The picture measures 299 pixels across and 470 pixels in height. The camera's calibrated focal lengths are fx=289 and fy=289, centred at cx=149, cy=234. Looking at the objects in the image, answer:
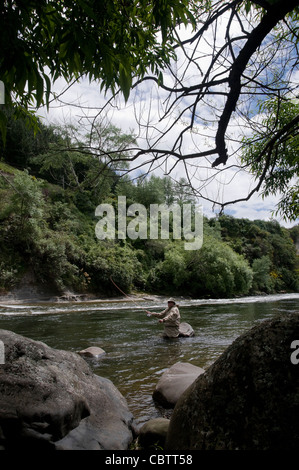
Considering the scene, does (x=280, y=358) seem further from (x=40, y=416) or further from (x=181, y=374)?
(x=181, y=374)

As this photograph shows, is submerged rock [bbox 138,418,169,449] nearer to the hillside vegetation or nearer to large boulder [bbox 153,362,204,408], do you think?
large boulder [bbox 153,362,204,408]

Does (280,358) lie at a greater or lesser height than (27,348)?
greater

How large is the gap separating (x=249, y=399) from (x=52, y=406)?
1.72 m

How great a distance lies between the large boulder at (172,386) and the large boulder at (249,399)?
68.7 inches

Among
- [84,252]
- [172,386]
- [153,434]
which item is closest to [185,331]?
[172,386]

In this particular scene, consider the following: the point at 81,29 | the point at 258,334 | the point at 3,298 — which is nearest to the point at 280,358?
the point at 258,334

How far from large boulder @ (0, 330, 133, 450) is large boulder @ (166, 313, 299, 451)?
840 mm

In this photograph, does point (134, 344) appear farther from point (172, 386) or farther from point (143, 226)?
point (143, 226)

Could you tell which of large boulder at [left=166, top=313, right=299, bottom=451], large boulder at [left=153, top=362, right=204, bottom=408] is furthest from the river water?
large boulder at [left=166, top=313, right=299, bottom=451]

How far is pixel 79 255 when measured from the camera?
26109mm

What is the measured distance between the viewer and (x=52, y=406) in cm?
258

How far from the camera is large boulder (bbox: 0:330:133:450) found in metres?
2.39

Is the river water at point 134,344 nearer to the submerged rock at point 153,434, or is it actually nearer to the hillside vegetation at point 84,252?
the submerged rock at point 153,434

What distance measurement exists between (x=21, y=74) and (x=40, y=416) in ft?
8.52
